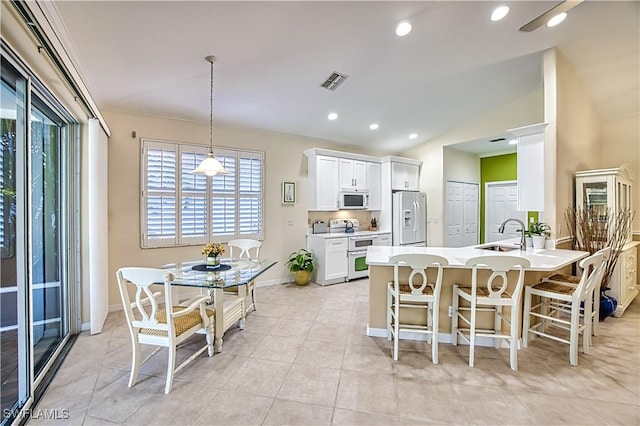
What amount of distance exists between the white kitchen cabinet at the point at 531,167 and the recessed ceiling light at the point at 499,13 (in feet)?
4.72

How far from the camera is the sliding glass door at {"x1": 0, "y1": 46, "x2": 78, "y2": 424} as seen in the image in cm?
185

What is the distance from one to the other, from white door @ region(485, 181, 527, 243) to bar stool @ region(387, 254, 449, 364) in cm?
493

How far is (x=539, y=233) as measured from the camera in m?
3.66

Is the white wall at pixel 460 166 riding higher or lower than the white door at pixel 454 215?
higher

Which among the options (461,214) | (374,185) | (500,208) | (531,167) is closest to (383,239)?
(374,185)

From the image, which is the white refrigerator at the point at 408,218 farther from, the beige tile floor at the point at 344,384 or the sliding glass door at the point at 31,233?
the sliding glass door at the point at 31,233

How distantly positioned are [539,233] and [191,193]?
483cm

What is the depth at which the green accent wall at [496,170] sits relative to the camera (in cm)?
657

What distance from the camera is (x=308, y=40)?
9.64ft

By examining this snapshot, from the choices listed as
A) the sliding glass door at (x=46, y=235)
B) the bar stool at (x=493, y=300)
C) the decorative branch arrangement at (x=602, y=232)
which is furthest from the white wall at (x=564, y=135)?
the sliding glass door at (x=46, y=235)

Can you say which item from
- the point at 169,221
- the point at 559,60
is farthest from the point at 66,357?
the point at 559,60

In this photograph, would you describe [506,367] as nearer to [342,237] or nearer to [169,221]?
[342,237]

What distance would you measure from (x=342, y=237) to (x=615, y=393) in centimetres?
374

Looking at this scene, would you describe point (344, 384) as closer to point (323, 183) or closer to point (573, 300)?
point (573, 300)
